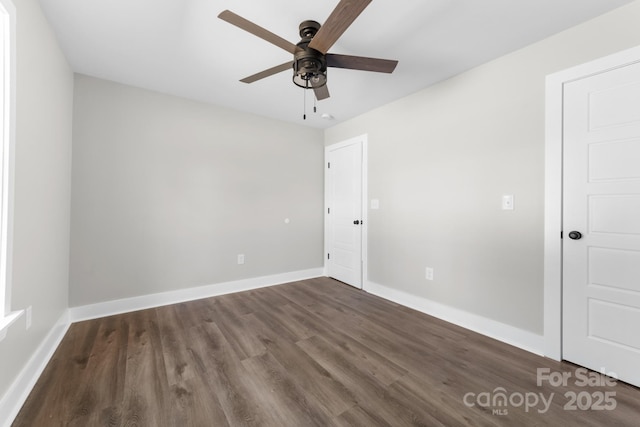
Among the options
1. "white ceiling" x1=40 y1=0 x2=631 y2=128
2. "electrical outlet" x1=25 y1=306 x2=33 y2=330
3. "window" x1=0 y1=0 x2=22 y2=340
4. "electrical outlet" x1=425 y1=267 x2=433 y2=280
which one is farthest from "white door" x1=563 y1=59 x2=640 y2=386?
"electrical outlet" x1=25 y1=306 x2=33 y2=330

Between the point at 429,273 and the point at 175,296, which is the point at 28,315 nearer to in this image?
the point at 175,296

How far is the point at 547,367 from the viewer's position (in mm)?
1873

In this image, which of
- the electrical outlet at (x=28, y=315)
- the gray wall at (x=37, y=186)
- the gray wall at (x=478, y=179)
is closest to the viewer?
the gray wall at (x=37, y=186)

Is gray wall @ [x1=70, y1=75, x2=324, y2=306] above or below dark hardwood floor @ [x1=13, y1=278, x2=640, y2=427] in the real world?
above

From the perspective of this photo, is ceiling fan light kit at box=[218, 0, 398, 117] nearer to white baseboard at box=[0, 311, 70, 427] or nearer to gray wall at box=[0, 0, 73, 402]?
gray wall at box=[0, 0, 73, 402]

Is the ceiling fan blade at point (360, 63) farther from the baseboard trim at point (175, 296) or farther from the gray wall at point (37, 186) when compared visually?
the baseboard trim at point (175, 296)

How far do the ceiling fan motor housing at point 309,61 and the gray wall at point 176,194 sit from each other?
6.54 feet

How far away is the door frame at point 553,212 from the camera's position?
1.95 meters

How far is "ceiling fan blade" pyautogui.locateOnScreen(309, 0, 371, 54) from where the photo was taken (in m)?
1.27

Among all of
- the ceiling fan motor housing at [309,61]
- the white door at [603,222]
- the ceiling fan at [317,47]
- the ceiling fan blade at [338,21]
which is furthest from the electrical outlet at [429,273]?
the ceiling fan blade at [338,21]

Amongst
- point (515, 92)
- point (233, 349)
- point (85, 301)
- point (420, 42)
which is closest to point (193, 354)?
point (233, 349)

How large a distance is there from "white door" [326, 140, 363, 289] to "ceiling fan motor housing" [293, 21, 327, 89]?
6.39 ft

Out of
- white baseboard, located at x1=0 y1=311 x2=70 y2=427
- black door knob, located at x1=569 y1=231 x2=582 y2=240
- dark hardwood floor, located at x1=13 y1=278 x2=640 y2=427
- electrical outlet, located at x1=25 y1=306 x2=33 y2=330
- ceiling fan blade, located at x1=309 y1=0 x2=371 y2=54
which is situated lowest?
dark hardwood floor, located at x1=13 y1=278 x2=640 y2=427

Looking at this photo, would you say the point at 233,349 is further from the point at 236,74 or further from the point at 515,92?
the point at 515,92
